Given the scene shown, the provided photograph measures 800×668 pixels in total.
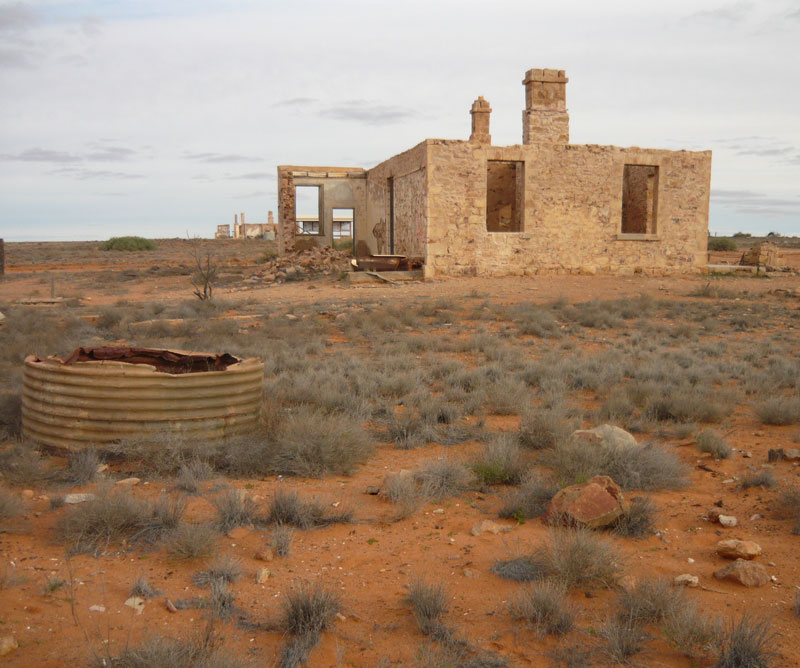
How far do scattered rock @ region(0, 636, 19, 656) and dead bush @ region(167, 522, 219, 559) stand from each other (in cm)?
92

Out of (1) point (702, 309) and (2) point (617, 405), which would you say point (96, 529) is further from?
(1) point (702, 309)

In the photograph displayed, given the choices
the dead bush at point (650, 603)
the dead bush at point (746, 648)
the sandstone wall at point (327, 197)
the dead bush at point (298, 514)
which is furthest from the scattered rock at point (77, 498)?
the sandstone wall at point (327, 197)

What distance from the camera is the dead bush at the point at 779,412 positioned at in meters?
6.31

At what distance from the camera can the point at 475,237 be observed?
19.7m

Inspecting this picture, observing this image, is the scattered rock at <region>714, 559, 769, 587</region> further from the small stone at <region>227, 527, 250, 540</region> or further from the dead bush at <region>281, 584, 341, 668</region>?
the small stone at <region>227, 527, 250, 540</region>

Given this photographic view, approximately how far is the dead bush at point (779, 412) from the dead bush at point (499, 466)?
2.84 metres

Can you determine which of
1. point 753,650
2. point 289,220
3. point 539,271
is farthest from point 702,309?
point 289,220

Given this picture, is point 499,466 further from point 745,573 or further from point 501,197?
point 501,197

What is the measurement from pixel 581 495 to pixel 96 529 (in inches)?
116

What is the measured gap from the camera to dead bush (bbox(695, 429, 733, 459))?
5.50 m

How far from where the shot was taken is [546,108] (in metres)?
20.0

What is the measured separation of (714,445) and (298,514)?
3578mm

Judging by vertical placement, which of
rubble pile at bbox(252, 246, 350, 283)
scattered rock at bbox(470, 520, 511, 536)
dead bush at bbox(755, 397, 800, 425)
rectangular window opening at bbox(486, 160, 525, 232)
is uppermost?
rectangular window opening at bbox(486, 160, 525, 232)

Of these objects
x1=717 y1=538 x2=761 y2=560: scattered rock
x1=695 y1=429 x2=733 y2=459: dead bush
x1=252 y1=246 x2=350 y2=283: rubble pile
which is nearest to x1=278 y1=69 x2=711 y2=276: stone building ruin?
x1=252 y1=246 x2=350 y2=283: rubble pile
